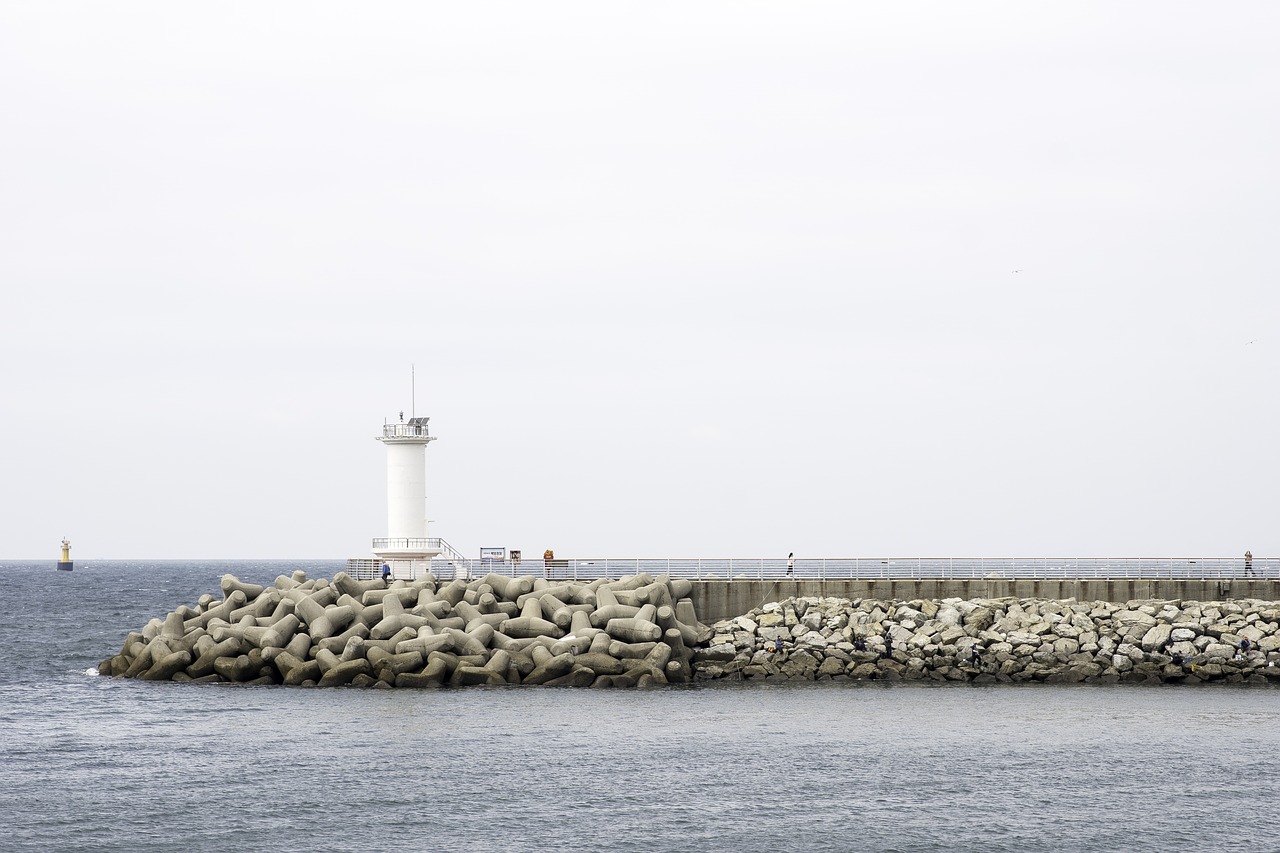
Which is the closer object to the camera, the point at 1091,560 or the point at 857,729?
the point at 857,729

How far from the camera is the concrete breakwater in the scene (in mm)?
33562

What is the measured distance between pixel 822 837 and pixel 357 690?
49.2 ft

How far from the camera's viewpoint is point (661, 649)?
32875mm

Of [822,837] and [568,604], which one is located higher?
[568,604]

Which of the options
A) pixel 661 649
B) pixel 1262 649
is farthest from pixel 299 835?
pixel 1262 649

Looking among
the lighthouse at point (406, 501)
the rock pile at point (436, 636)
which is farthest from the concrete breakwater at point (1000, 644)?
the lighthouse at point (406, 501)

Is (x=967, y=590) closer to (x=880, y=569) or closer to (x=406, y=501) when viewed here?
(x=880, y=569)

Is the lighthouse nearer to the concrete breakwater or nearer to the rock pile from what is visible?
the rock pile

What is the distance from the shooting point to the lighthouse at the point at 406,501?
3912cm

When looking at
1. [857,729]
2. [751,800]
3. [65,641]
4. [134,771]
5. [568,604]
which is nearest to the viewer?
[751,800]

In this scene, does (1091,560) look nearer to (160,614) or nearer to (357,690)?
(357,690)

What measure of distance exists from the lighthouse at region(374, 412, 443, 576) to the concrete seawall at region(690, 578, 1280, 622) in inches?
318

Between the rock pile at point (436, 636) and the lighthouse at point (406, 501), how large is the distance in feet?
8.68

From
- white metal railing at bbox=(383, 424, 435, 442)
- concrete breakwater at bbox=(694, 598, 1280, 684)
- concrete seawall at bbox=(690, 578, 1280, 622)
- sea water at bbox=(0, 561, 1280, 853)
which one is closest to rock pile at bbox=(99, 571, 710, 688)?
sea water at bbox=(0, 561, 1280, 853)
